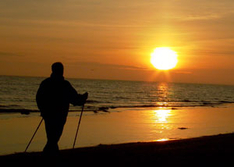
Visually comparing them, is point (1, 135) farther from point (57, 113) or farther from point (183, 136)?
point (57, 113)

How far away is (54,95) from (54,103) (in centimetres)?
15

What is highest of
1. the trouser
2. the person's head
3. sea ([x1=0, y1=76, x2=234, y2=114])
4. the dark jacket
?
sea ([x1=0, y1=76, x2=234, y2=114])

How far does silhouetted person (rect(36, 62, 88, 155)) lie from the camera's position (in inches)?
250

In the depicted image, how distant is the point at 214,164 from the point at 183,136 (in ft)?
29.7

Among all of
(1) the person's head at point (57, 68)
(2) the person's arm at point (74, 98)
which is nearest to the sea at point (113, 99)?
(2) the person's arm at point (74, 98)

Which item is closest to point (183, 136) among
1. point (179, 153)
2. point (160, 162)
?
point (179, 153)

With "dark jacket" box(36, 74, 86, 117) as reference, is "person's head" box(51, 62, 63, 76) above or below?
above

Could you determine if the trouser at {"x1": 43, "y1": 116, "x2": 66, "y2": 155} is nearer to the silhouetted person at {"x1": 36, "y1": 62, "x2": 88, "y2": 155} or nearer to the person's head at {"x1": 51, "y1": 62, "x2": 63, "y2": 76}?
the silhouetted person at {"x1": 36, "y1": 62, "x2": 88, "y2": 155}

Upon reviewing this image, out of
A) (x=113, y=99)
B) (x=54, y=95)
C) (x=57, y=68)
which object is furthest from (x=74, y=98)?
(x=113, y=99)

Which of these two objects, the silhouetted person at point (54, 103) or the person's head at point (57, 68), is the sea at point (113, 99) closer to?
the silhouetted person at point (54, 103)

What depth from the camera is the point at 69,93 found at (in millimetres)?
6457

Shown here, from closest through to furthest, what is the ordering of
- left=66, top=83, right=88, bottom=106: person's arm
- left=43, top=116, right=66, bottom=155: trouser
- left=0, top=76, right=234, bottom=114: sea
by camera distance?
1. left=43, top=116, right=66, bottom=155: trouser
2. left=66, top=83, right=88, bottom=106: person's arm
3. left=0, top=76, right=234, bottom=114: sea

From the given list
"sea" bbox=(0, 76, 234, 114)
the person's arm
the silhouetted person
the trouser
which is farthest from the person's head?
"sea" bbox=(0, 76, 234, 114)

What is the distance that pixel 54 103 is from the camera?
6.41 metres
